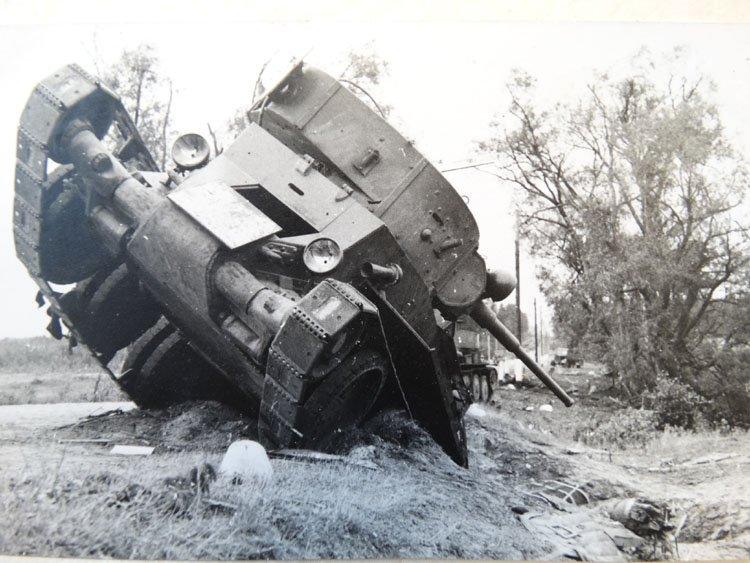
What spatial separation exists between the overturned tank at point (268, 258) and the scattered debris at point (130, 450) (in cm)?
81

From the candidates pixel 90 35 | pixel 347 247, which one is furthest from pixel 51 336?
pixel 347 247

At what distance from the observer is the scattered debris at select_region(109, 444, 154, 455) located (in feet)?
15.1

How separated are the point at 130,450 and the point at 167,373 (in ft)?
3.63

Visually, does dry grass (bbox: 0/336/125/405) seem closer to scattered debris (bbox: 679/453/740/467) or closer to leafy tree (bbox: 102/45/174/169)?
leafy tree (bbox: 102/45/174/169)

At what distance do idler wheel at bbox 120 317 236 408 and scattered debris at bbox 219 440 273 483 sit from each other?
162 cm

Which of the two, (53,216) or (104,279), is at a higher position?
(53,216)

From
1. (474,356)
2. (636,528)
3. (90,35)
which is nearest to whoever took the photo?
(636,528)

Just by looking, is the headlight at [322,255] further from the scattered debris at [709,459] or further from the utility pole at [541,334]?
the utility pole at [541,334]

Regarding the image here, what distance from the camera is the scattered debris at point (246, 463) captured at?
12.6ft

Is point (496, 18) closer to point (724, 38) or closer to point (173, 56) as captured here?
point (724, 38)

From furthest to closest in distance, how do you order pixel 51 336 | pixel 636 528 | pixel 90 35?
pixel 51 336
pixel 90 35
pixel 636 528

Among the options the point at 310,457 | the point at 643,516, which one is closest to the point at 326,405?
the point at 310,457

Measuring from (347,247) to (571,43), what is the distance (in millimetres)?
2390

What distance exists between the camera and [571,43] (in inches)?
193
